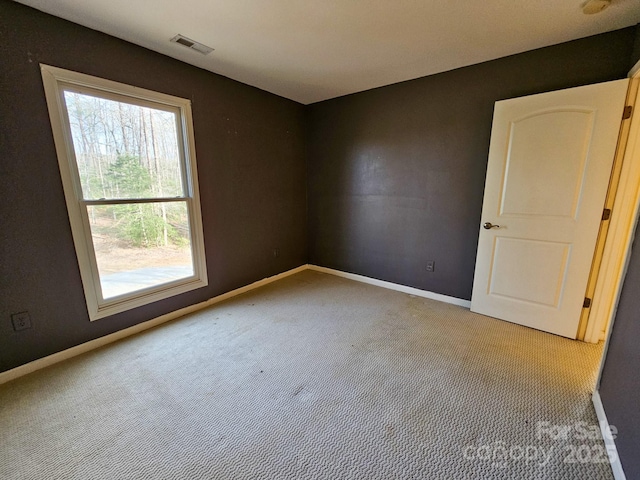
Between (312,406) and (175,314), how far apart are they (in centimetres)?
182

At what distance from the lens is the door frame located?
189 cm

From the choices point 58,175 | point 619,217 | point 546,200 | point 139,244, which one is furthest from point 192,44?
point 619,217

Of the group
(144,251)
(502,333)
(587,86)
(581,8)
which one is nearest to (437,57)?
(581,8)

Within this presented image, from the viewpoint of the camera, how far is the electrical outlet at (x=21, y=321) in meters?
1.84

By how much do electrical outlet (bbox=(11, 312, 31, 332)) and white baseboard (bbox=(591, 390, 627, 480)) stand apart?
345 cm

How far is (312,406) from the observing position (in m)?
1.59

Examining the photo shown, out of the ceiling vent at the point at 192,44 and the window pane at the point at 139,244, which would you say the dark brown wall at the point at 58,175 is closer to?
the window pane at the point at 139,244

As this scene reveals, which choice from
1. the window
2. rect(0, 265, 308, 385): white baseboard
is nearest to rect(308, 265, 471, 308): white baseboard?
rect(0, 265, 308, 385): white baseboard

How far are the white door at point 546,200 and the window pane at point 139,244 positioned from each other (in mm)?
3007

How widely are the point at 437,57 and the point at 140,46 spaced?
8.41 feet

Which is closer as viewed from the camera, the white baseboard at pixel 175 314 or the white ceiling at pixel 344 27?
the white ceiling at pixel 344 27

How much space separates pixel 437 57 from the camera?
7.91ft

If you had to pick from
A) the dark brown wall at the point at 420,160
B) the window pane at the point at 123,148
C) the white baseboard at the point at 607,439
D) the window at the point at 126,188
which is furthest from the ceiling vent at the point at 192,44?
the white baseboard at the point at 607,439

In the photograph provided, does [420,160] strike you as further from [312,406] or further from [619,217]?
[312,406]
